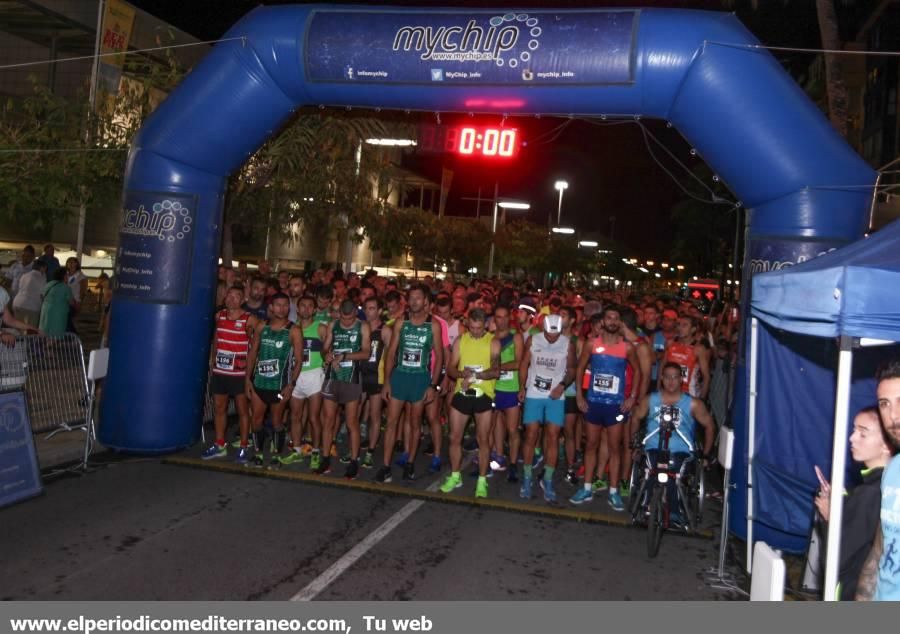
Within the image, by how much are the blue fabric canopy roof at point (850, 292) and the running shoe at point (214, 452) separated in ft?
20.5

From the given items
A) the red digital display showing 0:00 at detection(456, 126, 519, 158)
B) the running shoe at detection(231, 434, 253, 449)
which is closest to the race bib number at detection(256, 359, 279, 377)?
the running shoe at detection(231, 434, 253, 449)

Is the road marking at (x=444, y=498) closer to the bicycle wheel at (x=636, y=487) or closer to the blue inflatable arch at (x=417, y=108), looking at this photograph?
the bicycle wheel at (x=636, y=487)

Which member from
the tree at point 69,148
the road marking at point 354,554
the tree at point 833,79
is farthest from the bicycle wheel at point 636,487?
the tree at point 69,148

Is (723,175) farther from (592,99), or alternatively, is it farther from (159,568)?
(159,568)

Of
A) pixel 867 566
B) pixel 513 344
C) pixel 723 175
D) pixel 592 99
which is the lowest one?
pixel 867 566

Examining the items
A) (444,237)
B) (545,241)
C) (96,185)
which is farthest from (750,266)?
(545,241)

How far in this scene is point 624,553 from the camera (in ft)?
21.7

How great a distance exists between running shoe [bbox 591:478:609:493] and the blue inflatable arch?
2858mm

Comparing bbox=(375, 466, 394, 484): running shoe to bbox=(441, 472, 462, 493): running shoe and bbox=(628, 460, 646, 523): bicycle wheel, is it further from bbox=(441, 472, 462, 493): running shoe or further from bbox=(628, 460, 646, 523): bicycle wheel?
bbox=(628, 460, 646, 523): bicycle wheel

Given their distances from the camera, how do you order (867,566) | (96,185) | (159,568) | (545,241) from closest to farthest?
(867,566) → (159,568) → (96,185) → (545,241)

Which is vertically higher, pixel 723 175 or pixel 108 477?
pixel 723 175

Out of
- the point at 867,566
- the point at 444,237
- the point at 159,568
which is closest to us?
the point at 867,566

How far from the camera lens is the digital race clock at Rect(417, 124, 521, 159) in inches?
600
